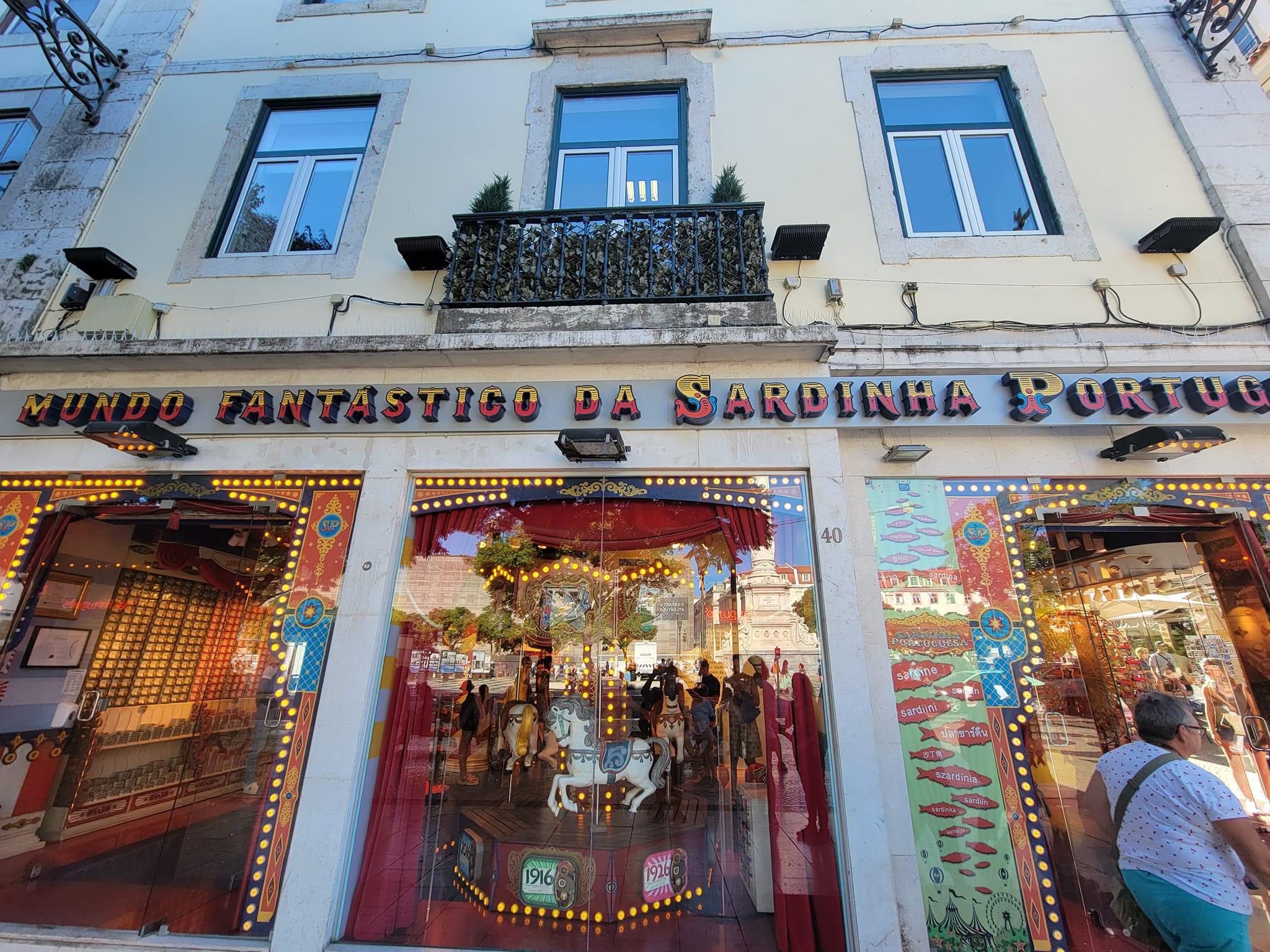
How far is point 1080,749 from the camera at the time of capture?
11.9ft

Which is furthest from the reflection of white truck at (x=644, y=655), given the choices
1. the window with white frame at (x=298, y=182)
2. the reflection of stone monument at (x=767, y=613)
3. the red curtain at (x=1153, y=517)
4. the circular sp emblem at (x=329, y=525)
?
the window with white frame at (x=298, y=182)

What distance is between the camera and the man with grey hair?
251 cm

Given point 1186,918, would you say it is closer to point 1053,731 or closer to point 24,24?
point 1053,731

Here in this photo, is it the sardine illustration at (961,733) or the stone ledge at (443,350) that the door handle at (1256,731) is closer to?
the sardine illustration at (961,733)

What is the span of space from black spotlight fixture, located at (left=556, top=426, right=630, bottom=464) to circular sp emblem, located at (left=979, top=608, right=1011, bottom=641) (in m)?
2.75

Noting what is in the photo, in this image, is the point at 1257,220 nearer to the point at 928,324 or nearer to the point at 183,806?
the point at 928,324

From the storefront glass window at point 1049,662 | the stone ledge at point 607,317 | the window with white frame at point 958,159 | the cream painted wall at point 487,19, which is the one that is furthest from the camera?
the cream painted wall at point 487,19

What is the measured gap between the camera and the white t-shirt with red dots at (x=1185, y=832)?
2543 millimetres

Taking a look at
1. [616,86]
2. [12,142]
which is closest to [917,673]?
[616,86]

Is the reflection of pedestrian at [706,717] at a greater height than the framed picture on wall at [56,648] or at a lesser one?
lesser

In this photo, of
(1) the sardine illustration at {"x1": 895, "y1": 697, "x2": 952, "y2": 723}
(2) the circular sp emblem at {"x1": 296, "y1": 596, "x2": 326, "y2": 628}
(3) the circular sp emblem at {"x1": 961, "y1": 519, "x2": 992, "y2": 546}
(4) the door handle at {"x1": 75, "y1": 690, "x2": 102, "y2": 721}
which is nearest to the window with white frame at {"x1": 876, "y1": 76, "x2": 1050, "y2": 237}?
(3) the circular sp emblem at {"x1": 961, "y1": 519, "x2": 992, "y2": 546}

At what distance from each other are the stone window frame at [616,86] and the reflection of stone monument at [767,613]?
11.1ft

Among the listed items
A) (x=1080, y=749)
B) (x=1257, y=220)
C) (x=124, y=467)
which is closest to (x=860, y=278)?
(x=1257, y=220)

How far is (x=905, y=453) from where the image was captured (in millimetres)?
3969
